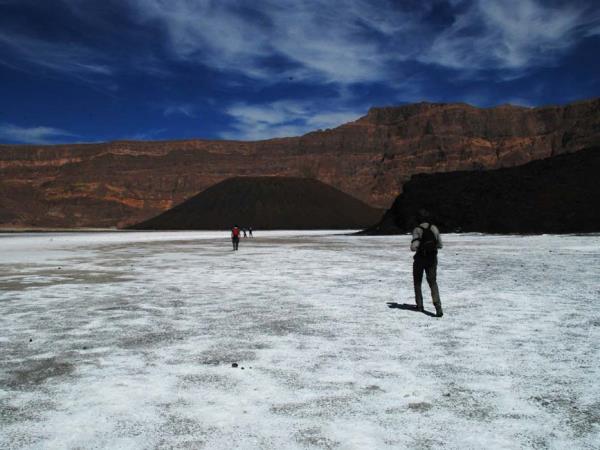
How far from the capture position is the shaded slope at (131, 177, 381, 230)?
291 ft

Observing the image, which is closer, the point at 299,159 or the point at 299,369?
the point at 299,369

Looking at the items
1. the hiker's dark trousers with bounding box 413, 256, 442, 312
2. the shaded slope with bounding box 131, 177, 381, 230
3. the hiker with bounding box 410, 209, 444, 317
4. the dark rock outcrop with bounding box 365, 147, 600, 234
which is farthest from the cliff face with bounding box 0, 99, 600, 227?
the hiker with bounding box 410, 209, 444, 317

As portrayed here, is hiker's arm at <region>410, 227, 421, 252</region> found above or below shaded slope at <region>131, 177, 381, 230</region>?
below

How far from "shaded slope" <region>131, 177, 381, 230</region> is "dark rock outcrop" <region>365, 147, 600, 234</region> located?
37.3m

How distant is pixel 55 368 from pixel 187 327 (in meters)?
2.21

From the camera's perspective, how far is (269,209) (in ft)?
304

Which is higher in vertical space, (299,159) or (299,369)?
(299,159)

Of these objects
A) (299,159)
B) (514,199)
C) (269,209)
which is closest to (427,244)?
(514,199)

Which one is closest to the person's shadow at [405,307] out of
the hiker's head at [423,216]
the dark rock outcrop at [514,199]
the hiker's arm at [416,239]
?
the hiker's arm at [416,239]

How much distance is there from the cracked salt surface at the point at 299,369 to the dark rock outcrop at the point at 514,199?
3100 cm

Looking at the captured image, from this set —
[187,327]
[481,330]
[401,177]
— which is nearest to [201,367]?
[187,327]

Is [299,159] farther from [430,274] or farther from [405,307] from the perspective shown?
[430,274]

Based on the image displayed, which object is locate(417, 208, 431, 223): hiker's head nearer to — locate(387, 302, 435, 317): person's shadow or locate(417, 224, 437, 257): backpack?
locate(417, 224, 437, 257): backpack

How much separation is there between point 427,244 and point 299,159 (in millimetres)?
157343
